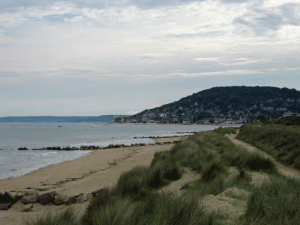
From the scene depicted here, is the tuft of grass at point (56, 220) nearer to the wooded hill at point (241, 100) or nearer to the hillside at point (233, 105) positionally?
the hillside at point (233, 105)

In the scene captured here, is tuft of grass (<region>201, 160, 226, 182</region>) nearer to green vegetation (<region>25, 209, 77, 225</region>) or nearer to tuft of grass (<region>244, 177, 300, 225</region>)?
tuft of grass (<region>244, 177, 300, 225</region>)

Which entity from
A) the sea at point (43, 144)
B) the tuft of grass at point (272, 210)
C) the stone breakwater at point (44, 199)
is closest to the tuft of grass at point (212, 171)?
the tuft of grass at point (272, 210)

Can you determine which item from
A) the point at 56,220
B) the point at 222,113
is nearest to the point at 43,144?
the point at 56,220

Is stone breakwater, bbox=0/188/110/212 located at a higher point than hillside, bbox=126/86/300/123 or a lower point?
lower

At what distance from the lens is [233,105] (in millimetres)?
159125

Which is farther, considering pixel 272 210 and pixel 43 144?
pixel 43 144

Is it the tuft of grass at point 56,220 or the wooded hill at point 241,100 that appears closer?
the tuft of grass at point 56,220

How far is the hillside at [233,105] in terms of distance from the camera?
141 meters

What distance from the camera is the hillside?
141m

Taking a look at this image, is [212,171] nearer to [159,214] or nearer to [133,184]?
[133,184]

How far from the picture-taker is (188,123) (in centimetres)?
17962

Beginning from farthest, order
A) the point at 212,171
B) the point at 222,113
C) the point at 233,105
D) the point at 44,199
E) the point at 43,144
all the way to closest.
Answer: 1. the point at 222,113
2. the point at 233,105
3. the point at 43,144
4. the point at 212,171
5. the point at 44,199

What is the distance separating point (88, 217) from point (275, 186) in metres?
4.15

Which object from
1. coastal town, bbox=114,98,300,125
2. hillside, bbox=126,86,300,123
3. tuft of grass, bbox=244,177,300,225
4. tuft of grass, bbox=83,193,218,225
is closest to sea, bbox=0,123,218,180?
tuft of grass, bbox=83,193,218,225
